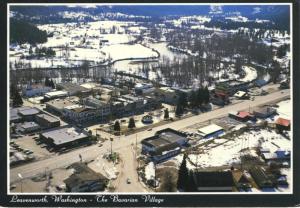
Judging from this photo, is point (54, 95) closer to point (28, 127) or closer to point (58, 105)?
point (58, 105)

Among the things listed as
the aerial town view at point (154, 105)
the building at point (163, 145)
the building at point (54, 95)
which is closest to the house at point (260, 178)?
the aerial town view at point (154, 105)

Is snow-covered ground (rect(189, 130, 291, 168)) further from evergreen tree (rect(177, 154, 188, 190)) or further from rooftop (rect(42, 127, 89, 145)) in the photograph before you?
rooftop (rect(42, 127, 89, 145))

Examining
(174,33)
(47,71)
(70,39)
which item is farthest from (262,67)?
(70,39)

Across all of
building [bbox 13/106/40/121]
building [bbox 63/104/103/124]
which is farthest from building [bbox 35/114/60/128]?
building [bbox 63/104/103/124]

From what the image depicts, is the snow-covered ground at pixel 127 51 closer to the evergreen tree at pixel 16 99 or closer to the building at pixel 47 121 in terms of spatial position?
the evergreen tree at pixel 16 99

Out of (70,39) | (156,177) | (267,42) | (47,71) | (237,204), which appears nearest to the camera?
(237,204)

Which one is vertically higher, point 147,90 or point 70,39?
point 70,39
